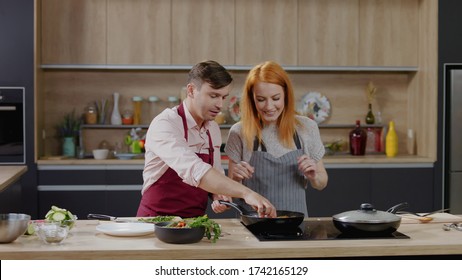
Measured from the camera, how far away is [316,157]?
11.6ft

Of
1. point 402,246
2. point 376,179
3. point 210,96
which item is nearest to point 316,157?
point 210,96

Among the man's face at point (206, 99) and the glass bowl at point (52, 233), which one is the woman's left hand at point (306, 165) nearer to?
the man's face at point (206, 99)

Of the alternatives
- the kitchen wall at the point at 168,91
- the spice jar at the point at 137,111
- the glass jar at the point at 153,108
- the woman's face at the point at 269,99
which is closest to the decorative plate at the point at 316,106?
the kitchen wall at the point at 168,91

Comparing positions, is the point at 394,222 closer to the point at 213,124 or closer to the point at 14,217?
the point at 213,124

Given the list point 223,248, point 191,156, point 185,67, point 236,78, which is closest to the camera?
point 223,248

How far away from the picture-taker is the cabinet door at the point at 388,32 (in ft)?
20.3

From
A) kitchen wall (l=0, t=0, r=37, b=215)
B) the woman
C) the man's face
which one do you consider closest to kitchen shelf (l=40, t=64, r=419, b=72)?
kitchen wall (l=0, t=0, r=37, b=215)

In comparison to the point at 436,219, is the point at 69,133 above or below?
above

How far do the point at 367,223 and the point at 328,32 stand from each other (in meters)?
3.65

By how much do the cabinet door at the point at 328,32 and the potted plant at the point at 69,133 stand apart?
2.06 m

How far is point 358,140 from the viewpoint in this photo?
6.22 metres

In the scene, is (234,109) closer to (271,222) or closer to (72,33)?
(72,33)

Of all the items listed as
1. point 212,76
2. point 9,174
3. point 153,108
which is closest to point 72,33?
point 153,108

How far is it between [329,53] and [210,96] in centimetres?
331
